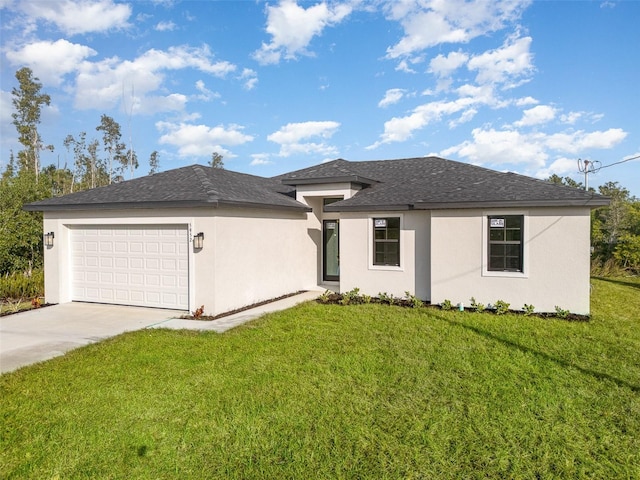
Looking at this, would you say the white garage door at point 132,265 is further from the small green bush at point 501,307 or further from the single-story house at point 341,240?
the small green bush at point 501,307

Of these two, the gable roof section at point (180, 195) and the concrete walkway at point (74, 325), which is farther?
the gable roof section at point (180, 195)

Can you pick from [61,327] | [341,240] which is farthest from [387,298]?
[61,327]

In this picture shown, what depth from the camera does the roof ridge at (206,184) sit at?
31.0 feet

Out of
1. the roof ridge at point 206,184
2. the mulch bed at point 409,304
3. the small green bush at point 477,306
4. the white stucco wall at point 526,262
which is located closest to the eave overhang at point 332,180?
the roof ridge at point 206,184

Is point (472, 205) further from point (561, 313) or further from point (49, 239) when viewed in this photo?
point (49, 239)

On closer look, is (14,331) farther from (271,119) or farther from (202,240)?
(271,119)

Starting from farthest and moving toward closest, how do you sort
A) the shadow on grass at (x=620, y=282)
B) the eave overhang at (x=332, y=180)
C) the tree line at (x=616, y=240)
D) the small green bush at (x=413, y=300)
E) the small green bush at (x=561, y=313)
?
1. the tree line at (x=616, y=240)
2. the shadow on grass at (x=620, y=282)
3. the eave overhang at (x=332, y=180)
4. the small green bush at (x=413, y=300)
5. the small green bush at (x=561, y=313)

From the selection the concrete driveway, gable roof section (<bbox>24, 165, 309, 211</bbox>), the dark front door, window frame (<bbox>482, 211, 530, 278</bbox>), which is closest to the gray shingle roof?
gable roof section (<bbox>24, 165, 309, 211</bbox>)

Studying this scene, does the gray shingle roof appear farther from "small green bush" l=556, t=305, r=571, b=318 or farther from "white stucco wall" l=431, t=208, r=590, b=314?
"small green bush" l=556, t=305, r=571, b=318

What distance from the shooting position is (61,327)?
8.77 m

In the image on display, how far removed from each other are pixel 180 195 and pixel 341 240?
4.85 m

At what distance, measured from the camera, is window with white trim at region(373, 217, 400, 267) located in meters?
11.6

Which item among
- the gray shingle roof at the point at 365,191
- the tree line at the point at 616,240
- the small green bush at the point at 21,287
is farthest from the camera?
the tree line at the point at 616,240

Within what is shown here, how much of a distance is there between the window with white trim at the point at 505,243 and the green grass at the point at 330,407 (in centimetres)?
239
